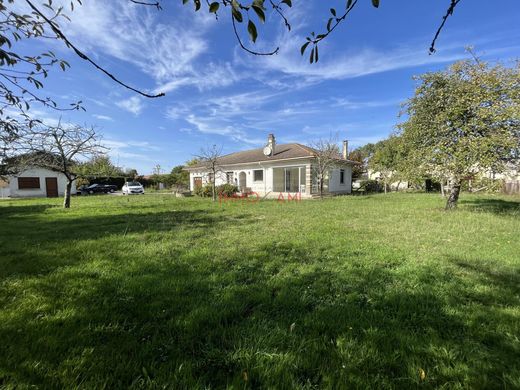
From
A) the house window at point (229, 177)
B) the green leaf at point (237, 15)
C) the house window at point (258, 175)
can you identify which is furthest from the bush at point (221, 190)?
the green leaf at point (237, 15)

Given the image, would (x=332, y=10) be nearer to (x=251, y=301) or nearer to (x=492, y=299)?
(x=251, y=301)

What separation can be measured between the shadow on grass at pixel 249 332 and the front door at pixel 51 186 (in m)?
29.2

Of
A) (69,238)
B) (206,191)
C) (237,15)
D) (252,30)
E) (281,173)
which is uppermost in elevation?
(281,173)

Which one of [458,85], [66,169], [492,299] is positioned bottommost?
[492,299]

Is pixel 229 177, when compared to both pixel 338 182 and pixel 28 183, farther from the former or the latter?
pixel 28 183

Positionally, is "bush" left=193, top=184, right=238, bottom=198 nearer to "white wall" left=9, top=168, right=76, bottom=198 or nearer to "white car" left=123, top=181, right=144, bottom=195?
"white car" left=123, top=181, right=144, bottom=195

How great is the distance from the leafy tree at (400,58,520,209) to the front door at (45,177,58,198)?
31.7 meters

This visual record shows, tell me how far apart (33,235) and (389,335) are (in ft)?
25.3

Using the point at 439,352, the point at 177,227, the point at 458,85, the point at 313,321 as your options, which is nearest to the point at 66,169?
the point at 177,227

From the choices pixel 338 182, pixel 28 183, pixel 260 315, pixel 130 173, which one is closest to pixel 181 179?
pixel 130 173

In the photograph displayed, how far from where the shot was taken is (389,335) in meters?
2.26

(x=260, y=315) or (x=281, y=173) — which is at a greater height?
(x=281, y=173)

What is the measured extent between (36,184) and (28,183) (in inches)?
23.3

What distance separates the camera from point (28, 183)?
2466cm
